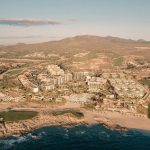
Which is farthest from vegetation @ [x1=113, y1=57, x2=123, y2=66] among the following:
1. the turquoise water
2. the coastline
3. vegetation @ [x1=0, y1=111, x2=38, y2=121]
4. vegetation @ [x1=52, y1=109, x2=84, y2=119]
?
the turquoise water

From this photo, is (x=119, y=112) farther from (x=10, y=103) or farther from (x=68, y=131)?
(x=10, y=103)

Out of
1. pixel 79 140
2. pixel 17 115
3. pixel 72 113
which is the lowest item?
pixel 79 140

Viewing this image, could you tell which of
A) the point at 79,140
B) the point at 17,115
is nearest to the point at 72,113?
the point at 17,115

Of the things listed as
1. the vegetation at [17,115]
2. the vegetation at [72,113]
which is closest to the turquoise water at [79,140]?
the vegetation at [72,113]

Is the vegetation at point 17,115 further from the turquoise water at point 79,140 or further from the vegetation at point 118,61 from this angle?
the vegetation at point 118,61

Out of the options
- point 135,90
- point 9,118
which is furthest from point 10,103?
point 135,90

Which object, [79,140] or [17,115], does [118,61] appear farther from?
[79,140]

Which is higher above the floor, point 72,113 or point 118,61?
point 118,61
